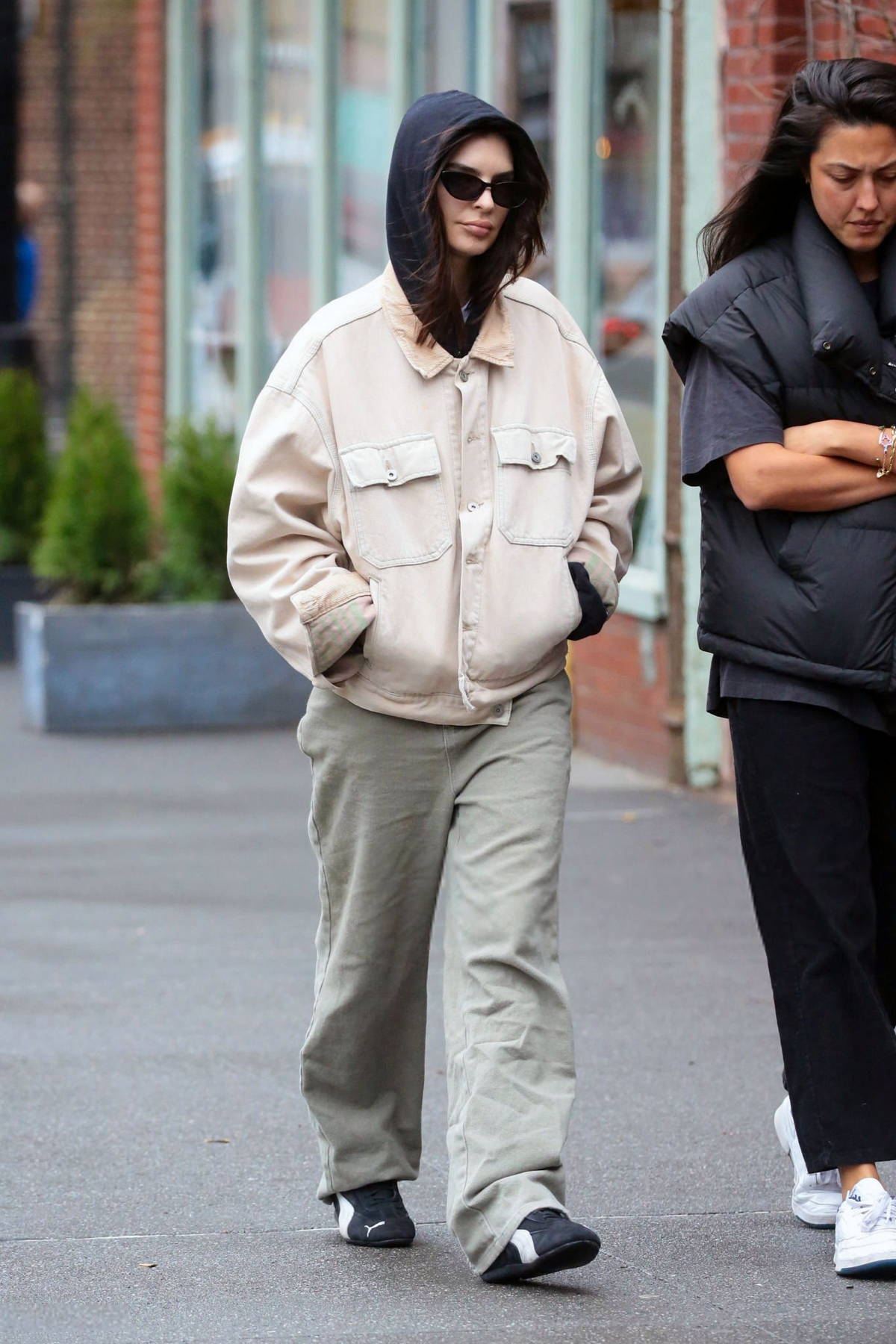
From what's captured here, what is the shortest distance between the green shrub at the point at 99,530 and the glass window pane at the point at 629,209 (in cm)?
219

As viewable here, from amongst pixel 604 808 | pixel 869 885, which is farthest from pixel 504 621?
pixel 604 808

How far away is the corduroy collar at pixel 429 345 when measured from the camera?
3975mm

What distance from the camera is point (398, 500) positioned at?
3955mm

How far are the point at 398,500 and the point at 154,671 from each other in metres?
6.34

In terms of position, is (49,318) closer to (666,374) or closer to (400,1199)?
(666,374)

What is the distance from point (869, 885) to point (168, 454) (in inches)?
423

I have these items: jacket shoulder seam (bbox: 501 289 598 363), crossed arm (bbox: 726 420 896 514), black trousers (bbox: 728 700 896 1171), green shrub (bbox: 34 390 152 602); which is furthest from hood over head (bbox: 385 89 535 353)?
green shrub (bbox: 34 390 152 602)

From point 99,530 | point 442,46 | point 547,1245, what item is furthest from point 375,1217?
point 442,46

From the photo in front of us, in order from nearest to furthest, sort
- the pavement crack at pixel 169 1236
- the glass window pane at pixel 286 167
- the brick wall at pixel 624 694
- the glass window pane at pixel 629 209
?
the pavement crack at pixel 169 1236 → the brick wall at pixel 624 694 → the glass window pane at pixel 629 209 → the glass window pane at pixel 286 167

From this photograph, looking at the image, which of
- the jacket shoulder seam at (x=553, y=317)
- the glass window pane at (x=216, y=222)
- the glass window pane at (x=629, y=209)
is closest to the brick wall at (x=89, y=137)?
the glass window pane at (x=216, y=222)

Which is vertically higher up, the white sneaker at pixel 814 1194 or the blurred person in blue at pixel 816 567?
the blurred person in blue at pixel 816 567

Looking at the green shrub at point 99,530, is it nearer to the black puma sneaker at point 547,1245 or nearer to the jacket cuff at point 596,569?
the jacket cuff at point 596,569

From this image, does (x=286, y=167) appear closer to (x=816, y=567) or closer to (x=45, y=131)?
(x=816, y=567)

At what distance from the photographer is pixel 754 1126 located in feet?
16.2
